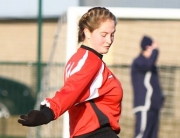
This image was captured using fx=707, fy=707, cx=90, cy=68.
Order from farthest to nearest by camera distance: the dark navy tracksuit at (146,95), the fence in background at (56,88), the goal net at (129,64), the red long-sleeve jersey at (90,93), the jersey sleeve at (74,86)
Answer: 1. the dark navy tracksuit at (146,95)
2. the fence in background at (56,88)
3. the goal net at (129,64)
4. the red long-sleeve jersey at (90,93)
5. the jersey sleeve at (74,86)

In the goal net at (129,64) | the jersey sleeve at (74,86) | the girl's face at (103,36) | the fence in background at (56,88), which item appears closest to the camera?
the jersey sleeve at (74,86)

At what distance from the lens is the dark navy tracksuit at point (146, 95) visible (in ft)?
27.7

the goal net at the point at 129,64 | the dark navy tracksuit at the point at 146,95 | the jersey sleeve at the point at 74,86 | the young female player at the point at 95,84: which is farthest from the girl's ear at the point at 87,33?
the dark navy tracksuit at the point at 146,95

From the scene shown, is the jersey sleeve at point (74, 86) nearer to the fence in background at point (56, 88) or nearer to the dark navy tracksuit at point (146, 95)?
the fence in background at point (56, 88)

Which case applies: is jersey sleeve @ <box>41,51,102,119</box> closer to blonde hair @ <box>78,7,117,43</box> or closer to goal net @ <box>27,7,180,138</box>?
blonde hair @ <box>78,7,117,43</box>

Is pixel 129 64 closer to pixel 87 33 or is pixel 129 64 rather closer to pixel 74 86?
pixel 87 33

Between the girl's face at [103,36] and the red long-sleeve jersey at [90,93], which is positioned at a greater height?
the girl's face at [103,36]

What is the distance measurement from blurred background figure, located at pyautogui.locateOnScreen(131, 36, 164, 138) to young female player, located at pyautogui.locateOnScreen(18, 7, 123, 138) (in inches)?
177

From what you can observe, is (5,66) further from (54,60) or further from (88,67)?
(88,67)

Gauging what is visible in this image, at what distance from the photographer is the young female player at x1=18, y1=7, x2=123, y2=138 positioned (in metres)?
3.77

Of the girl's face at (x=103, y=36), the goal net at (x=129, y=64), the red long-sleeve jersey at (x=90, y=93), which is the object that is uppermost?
the goal net at (x=129, y=64)

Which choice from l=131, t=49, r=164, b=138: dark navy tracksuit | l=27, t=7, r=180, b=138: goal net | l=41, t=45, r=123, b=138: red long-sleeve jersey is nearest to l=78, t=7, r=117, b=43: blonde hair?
l=41, t=45, r=123, b=138: red long-sleeve jersey

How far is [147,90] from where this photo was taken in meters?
8.45

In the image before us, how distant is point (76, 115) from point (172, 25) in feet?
17.3
